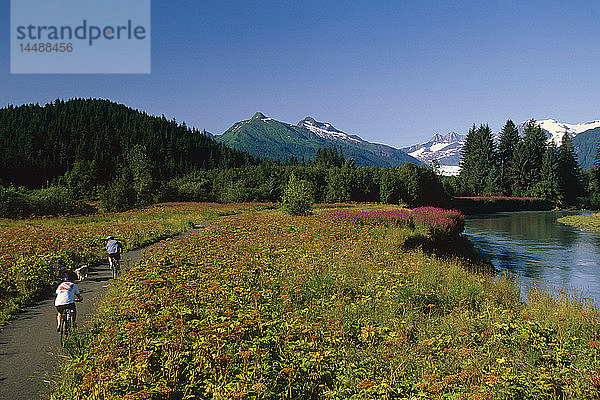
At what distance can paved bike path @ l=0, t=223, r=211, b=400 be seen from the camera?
6.43 meters

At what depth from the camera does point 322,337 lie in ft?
25.7

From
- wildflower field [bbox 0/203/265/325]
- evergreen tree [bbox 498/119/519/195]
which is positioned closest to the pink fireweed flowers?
wildflower field [bbox 0/203/265/325]

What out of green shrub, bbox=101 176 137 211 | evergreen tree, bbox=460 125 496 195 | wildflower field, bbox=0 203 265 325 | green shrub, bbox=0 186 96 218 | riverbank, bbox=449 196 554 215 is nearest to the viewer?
wildflower field, bbox=0 203 265 325

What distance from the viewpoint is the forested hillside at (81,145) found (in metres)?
110

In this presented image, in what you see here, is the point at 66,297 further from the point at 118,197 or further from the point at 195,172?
the point at 195,172

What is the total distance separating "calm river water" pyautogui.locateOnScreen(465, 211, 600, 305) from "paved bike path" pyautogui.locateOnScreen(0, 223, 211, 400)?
58.4ft

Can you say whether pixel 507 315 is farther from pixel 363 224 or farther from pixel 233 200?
pixel 233 200

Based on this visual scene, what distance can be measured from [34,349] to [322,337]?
602 cm

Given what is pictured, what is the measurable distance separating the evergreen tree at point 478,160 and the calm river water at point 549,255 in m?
72.4

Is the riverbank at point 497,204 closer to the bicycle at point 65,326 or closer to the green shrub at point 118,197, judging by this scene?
the green shrub at point 118,197

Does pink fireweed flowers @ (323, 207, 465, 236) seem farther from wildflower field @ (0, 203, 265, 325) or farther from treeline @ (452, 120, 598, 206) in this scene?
treeline @ (452, 120, 598, 206)

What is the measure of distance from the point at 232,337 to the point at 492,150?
5336 inches

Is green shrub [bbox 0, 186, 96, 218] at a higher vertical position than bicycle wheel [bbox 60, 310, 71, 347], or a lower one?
higher

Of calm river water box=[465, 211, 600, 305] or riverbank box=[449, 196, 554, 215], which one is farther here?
riverbank box=[449, 196, 554, 215]
